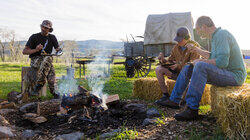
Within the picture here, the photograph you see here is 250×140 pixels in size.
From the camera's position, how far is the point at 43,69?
15.4 ft

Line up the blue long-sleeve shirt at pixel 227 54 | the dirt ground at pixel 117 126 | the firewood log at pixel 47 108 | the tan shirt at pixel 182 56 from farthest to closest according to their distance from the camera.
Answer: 1. the tan shirt at pixel 182 56
2. the firewood log at pixel 47 108
3. the blue long-sleeve shirt at pixel 227 54
4. the dirt ground at pixel 117 126

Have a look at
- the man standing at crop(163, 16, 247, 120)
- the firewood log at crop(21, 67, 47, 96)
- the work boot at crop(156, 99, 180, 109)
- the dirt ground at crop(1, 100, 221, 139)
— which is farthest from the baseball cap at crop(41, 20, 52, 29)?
the man standing at crop(163, 16, 247, 120)

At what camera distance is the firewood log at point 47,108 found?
3334 mm

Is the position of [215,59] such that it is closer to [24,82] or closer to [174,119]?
[174,119]

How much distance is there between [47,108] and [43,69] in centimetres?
155

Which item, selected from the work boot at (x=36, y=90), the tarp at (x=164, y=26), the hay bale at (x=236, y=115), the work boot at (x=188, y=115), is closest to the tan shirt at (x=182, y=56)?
the work boot at (x=188, y=115)

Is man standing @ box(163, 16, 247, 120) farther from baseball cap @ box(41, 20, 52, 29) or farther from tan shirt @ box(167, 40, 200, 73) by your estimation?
baseball cap @ box(41, 20, 52, 29)

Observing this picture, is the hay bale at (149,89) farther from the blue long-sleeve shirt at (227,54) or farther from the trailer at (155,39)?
the trailer at (155,39)

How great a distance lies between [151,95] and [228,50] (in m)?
2.22

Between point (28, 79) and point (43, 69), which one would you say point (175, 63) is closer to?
point (43, 69)

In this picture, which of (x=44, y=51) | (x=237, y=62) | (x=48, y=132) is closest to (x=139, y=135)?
(x=48, y=132)

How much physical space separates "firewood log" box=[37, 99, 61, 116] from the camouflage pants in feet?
4.35

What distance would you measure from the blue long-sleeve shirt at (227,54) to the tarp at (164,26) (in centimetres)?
729

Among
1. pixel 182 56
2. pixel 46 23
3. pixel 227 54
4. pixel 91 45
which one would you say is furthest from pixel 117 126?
pixel 91 45
